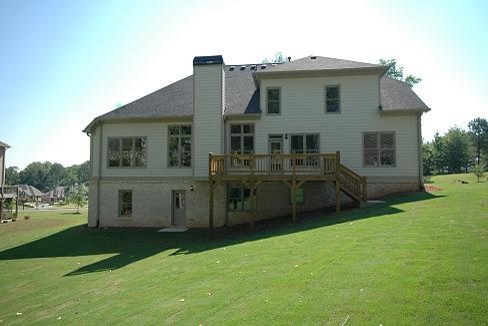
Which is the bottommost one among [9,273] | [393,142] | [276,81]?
[9,273]

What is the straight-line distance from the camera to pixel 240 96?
72.7 feet

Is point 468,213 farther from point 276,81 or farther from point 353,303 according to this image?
point 276,81

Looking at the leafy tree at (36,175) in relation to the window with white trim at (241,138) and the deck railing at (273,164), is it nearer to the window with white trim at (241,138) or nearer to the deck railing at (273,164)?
the window with white trim at (241,138)

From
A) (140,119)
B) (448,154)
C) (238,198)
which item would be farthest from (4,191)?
(448,154)

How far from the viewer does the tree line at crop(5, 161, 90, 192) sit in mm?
155988

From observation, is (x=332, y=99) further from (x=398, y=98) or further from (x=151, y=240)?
(x=151, y=240)

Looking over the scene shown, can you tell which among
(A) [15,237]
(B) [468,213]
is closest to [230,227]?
(B) [468,213]

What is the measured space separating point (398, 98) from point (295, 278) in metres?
16.4

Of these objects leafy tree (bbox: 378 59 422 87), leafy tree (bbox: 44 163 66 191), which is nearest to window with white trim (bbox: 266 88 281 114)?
leafy tree (bbox: 378 59 422 87)

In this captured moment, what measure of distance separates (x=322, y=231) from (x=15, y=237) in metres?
18.4

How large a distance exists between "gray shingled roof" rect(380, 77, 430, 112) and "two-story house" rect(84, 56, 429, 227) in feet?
0.19

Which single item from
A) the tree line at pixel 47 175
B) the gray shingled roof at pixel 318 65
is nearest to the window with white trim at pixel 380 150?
the gray shingled roof at pixel 318 65

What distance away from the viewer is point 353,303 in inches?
222

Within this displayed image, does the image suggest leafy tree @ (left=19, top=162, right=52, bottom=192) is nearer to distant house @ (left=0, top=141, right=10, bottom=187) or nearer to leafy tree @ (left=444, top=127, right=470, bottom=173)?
distant house @ (left=0, top=141, right=10, bottom=187)
